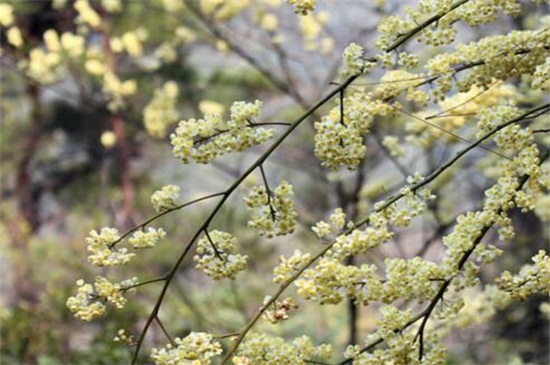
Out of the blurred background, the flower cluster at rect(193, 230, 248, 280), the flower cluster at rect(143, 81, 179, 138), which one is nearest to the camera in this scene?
the flower cluster at rect(193, 230, 248, 280)

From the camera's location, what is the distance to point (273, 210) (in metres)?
1.68

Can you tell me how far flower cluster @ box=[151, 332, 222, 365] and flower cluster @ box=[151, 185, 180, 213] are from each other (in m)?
0.24

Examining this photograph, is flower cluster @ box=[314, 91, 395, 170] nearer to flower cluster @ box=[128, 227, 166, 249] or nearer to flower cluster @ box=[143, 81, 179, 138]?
flower cluster @ box=[128, 227, 166, 249]

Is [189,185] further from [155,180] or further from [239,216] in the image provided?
[239,216]

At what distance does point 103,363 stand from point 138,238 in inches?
133

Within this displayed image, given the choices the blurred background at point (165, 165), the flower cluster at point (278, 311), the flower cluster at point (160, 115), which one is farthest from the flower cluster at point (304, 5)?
the flower cluster at point (160, 115)

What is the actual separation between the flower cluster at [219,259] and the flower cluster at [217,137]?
0.16 m

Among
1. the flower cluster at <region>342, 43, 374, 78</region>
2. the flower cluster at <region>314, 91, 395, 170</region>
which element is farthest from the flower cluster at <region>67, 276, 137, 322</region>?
the flower cluster at <region>342, 43, 374, 78</region>

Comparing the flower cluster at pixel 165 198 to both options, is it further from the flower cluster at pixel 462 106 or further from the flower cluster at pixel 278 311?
the flower cluster at pixel 462 106

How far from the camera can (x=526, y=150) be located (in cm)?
169

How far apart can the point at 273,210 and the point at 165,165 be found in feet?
26.5

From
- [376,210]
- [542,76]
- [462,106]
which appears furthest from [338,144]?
[462,106]

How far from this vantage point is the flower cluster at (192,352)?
161 cm

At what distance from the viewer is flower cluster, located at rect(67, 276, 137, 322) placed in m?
1.65
